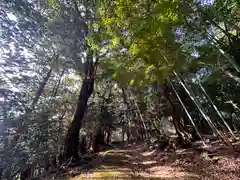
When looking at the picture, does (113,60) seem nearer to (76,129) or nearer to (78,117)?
(78,117)

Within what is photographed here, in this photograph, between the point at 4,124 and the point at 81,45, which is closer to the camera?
the point at 4,124

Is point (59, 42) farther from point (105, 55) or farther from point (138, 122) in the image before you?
point (138, 122)

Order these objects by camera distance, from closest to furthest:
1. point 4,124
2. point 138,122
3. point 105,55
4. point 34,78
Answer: point 4,124
point 105,55
point 34,78
point 138,122

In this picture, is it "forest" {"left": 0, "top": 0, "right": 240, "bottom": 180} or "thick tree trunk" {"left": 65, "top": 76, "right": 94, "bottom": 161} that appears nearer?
"forest" {"left": 0, "top": 0, "right": 240, "bottom": 180}

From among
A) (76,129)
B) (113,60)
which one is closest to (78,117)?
(76,129)

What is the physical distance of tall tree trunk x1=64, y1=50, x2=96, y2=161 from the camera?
293 inches

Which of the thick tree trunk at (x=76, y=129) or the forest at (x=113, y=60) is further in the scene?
the thick tree trunk at (x=76, y=129)

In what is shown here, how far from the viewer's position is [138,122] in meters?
16.6

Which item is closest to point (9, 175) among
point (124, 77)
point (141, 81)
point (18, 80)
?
point (18, 80)

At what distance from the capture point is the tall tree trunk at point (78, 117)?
743 centimetres

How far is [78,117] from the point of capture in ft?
25.6

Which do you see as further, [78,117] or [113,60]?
[78,117]

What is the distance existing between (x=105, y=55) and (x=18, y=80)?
3535mm

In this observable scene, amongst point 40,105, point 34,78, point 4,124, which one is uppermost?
point 34,78
